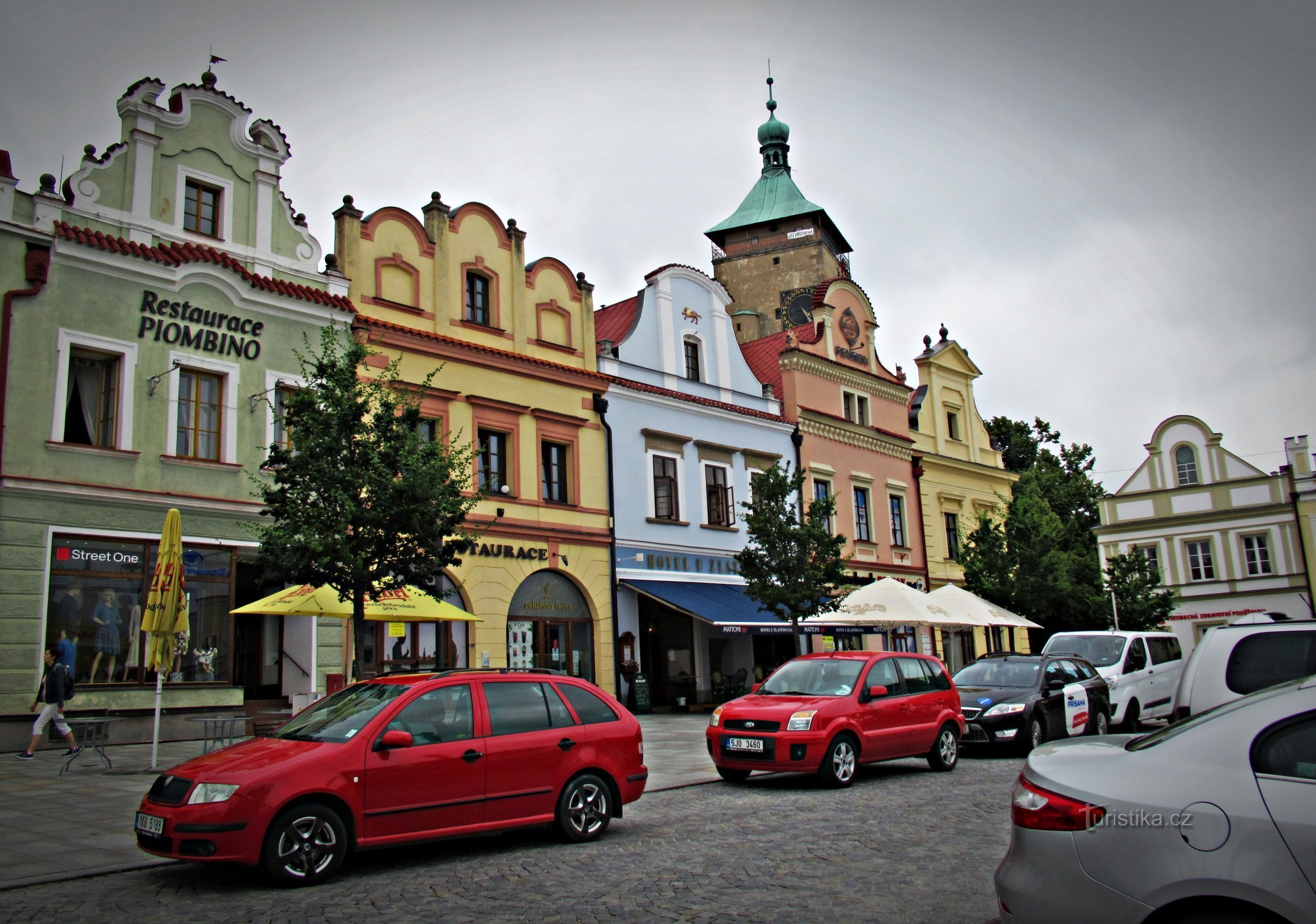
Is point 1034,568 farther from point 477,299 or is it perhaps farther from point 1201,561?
point 1201,561

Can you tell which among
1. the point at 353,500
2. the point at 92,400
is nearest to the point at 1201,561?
the point at 353,500

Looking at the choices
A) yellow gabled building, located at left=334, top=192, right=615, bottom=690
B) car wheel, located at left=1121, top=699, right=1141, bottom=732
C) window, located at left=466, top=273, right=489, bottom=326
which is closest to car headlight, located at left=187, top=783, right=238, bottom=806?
yellow gabled building, located at left=334, top=192, right=615, bottom=690

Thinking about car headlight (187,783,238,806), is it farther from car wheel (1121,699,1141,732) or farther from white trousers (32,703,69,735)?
car wheel (1121,699,1141,732)

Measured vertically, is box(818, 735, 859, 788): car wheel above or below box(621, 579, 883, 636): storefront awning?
below

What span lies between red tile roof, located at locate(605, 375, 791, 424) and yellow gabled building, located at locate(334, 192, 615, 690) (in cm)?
88

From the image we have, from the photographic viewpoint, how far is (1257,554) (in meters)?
52.2

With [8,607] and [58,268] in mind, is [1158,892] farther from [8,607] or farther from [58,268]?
[58,268]

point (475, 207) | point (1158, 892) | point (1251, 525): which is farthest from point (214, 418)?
point (1251, 525)

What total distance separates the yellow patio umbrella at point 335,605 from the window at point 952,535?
89.3 ft

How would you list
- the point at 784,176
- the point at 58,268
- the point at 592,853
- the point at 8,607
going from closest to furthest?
the point at 592,853, the point at 8,607, the point at 58,268, the point at 784,176

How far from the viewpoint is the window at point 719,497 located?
30703 mm

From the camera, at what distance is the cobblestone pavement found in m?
7.29

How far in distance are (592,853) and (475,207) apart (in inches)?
779

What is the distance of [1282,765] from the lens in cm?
457
